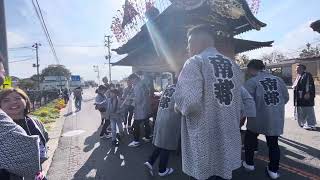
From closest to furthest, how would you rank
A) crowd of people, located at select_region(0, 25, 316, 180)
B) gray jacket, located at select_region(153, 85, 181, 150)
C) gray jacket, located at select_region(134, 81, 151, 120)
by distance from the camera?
crowd of people, located at select_region(0, 25, 316, 180), gray jacket, located at select_region(153, 85, 181, 150), gray jacket, located at select_region(134, 81, 151, 120)

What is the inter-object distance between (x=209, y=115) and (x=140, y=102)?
524 centimetres

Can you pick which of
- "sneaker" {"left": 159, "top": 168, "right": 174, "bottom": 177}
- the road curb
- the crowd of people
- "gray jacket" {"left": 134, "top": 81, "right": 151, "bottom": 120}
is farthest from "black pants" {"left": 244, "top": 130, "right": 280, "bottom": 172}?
the road curb

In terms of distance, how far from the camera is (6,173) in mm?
2535

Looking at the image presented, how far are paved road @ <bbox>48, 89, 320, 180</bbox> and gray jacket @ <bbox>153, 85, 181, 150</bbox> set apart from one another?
648 mm

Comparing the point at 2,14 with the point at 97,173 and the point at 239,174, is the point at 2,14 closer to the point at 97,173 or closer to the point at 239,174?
the point at 97,173

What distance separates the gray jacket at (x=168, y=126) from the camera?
233 inches

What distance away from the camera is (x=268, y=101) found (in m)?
5.73

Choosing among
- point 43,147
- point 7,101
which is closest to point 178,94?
point 43,147

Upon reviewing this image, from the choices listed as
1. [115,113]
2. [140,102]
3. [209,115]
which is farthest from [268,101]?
[115,113]

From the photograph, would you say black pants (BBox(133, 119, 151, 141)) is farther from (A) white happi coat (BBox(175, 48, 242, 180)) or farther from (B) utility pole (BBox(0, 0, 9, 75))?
(A) white happi coat (BBox(175, 48, 242, 180))

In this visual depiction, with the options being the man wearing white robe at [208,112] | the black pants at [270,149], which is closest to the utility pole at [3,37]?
the man wearing white robe at [208,112]

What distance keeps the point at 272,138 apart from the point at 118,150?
426 centimetres

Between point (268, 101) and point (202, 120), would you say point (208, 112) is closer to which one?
point (202, 120)

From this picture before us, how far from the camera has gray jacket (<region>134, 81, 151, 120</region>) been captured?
28.8 feet
